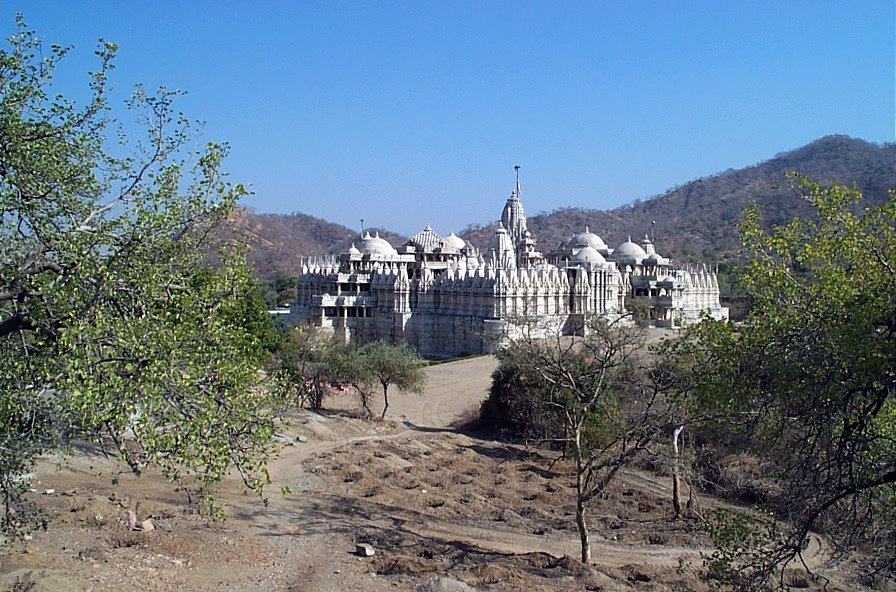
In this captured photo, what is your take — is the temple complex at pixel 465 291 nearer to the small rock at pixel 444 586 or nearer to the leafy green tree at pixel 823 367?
the small rock at pixel 444 586

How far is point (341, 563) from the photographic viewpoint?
1335cm

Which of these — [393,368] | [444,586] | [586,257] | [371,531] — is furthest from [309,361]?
[586,257]

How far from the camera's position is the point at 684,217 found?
531 ft

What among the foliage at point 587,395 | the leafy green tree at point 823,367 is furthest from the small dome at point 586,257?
the leafy green tree at point 823,367

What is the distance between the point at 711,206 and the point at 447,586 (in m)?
165

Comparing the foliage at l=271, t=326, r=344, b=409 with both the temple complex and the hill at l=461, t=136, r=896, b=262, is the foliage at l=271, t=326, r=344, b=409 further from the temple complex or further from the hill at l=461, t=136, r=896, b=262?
the hill at l=461, t=136, r=896, b=262

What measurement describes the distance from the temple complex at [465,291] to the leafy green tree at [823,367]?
3065 centimetres

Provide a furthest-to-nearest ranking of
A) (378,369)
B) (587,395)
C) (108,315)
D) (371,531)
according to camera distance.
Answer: (378,369), (587,395), (371,531), (108,315)

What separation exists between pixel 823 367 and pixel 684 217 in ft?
531

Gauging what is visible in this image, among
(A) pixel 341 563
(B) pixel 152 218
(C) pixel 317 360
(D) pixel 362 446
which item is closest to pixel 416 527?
(A) pixel 341 563

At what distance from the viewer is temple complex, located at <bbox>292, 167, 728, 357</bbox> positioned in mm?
44844

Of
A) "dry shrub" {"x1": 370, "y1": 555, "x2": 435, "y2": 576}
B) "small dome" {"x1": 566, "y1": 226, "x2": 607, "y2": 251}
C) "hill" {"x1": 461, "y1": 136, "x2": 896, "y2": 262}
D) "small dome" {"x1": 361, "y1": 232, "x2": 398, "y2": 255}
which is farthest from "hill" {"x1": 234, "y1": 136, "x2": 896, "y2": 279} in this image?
"dry shrub" {"x1": 370, "y1": 555, "x2": 435, "y2": 576}

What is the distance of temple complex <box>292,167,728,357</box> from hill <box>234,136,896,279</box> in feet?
184

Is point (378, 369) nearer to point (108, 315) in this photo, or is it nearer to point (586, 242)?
point (108, 315)
